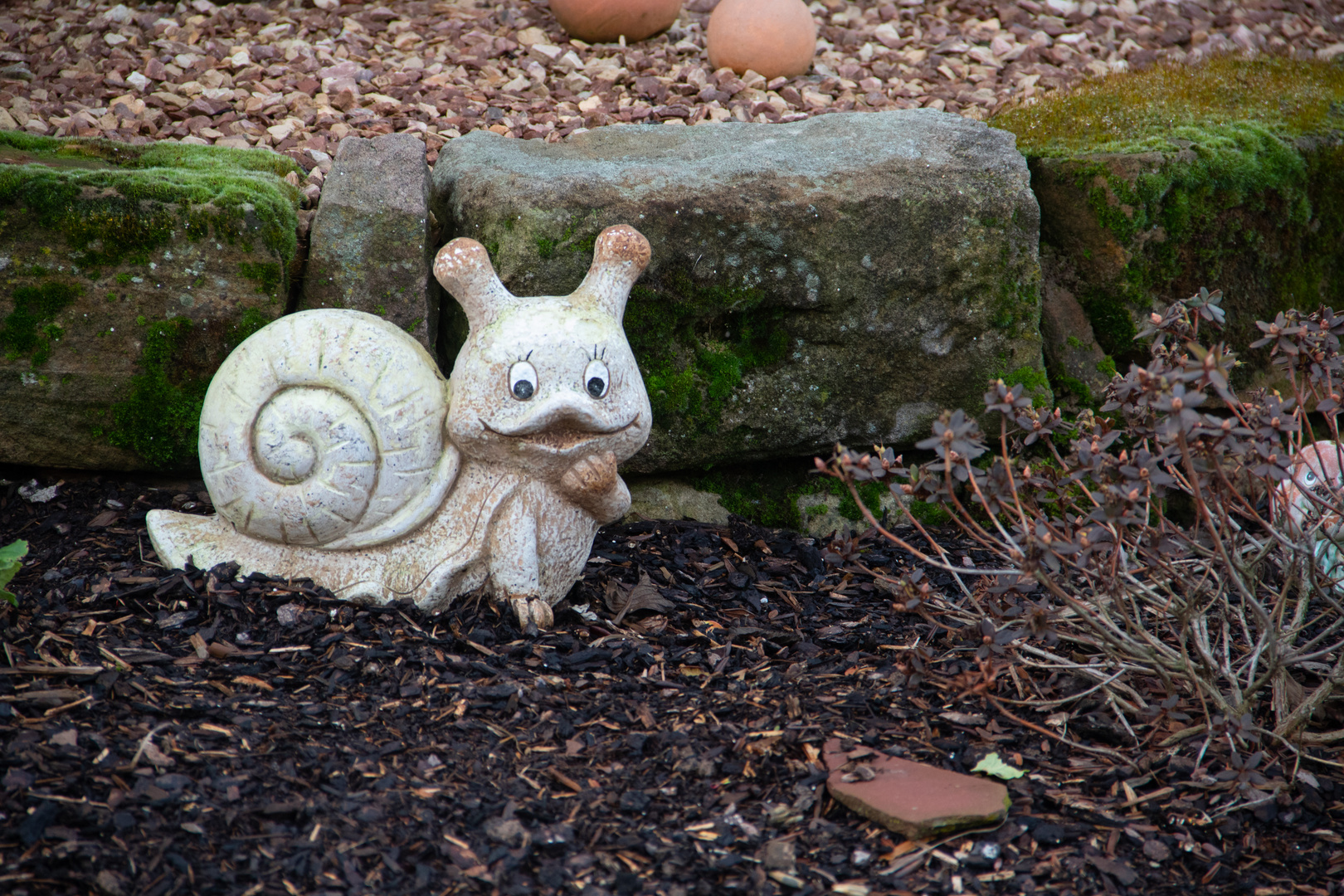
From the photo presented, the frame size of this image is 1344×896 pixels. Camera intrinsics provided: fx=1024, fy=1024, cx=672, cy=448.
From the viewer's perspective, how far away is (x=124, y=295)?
3094 mm

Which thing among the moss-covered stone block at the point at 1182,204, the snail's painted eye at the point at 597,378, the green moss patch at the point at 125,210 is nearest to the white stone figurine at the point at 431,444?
the snail's painted eye at the point at 597,378

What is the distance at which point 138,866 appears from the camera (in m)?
1.90

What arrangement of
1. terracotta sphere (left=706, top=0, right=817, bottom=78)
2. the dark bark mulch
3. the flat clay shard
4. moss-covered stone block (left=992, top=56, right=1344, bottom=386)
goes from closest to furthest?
the dark bark mulch
the flat clay shard
moss-covered stone block (left=992, top=56, right=1344, bottom=386)
terracotta sphere (left=706, top=0, right=817, bottom=78)

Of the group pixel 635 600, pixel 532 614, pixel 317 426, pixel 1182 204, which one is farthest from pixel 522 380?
pixel 1182 204

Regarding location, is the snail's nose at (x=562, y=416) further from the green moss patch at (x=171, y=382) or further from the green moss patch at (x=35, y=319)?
the green moss patch at (x=35, y=319)

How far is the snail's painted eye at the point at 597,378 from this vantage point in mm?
2727

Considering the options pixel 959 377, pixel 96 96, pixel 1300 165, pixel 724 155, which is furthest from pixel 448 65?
pixel 1300 165

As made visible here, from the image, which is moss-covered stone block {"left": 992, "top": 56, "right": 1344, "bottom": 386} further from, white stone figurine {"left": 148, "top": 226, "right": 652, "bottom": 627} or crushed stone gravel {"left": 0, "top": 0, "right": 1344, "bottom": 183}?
white stone figurine {"left": 148, "top": 226, "right": 652, "bottom": 627}

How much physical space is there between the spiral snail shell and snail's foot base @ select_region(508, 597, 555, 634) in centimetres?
44

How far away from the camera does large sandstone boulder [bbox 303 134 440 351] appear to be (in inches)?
127

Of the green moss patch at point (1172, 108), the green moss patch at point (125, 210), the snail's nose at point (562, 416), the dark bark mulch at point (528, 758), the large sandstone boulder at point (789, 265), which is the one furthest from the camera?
the green moss patch at point (1172, 108)

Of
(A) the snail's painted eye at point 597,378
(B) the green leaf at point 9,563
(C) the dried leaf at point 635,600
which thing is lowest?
(C) the dried leaf at point 635,600

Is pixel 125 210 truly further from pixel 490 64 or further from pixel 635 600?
pixel 490 64

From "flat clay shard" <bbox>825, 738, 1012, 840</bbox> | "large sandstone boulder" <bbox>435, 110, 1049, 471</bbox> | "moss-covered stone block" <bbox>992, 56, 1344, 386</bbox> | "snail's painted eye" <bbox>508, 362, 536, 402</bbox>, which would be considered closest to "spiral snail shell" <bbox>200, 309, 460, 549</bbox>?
"snail's painted eye" <bbox>508, 362, 536, 402</bbox>
